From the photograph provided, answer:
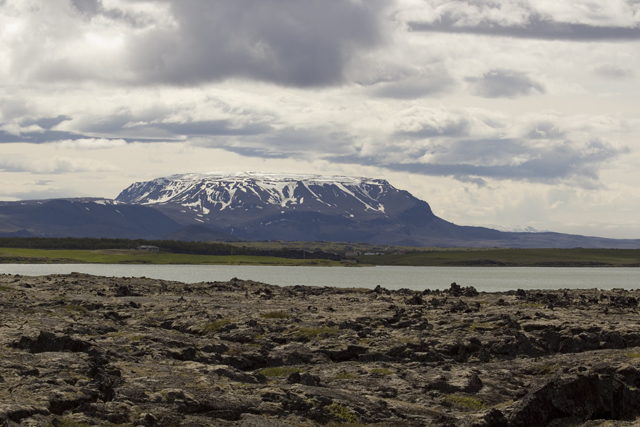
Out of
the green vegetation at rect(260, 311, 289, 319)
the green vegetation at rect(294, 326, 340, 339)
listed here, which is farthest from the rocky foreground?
the green vegetation at rect(260, 311, 289, 319)

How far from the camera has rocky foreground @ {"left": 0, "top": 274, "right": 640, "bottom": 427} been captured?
23922 millimetres

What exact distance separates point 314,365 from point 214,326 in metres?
12.5

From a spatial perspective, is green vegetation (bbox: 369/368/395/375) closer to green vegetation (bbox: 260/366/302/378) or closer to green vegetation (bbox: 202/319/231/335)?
green vegetation (bbox: 260/366/302/378)

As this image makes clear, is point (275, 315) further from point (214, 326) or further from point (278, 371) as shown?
point (278, 371)

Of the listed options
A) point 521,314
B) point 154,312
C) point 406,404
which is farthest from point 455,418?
point 154,312

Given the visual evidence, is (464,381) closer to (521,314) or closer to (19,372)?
(19,372)

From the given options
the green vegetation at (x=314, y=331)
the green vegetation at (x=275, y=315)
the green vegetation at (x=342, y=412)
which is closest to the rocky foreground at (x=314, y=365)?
the green vegetation at (x=342, y=412)

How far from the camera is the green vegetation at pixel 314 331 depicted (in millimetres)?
41688

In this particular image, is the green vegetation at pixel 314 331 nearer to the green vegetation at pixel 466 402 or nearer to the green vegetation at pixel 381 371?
the green vegetation at pixel 381 371

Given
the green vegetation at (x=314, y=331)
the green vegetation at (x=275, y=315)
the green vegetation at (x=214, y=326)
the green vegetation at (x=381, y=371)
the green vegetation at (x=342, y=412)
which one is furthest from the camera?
the green vegetation at (x=275, y=315)

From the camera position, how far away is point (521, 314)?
5166 centimetres

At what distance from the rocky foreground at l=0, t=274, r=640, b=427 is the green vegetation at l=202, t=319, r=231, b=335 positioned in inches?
5.5

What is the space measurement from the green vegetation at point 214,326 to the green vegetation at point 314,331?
5522 millimetres

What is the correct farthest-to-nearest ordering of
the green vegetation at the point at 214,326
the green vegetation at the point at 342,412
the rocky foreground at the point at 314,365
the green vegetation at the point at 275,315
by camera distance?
1. the green vegetation at the point at 275,315
2. the green vegetation at the point at 214,326
3. the green vegetation at the point at 342,412
4. the rocky foreground at the point at 314,365
